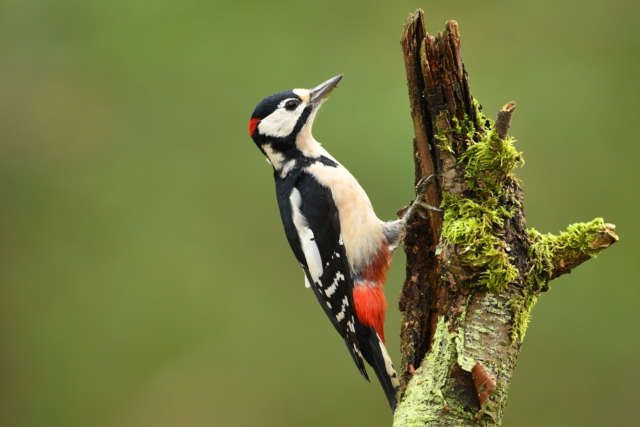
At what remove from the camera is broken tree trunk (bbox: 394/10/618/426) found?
2.02 m

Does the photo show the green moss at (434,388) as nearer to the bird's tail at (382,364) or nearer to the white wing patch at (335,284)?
the bird's tail at (382,364)

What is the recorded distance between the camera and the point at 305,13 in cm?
509

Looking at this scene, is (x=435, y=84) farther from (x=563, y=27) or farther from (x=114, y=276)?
(x=114, y=276)

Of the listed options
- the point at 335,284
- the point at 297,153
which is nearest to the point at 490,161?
the point at 335,284

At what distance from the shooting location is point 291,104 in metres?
2.95

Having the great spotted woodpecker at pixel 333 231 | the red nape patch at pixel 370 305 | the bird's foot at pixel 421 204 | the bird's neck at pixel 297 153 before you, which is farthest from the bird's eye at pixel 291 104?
the red nape patch at pixel 370 305

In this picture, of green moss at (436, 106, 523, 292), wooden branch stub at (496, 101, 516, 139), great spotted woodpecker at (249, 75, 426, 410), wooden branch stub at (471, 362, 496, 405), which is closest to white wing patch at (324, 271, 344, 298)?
great spotted woodpecker at (249, 75, 426, 410)

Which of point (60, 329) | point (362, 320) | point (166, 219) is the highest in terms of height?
point (166, 219)

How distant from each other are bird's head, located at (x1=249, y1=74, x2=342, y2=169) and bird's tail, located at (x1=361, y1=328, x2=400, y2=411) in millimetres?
892

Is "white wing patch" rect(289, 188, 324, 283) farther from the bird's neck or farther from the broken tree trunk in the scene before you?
the broken tree trunk

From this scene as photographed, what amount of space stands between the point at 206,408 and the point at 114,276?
3.92 ft

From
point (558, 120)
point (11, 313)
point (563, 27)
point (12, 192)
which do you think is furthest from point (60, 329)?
point (563, 27)

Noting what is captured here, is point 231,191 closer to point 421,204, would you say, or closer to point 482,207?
point 421,204

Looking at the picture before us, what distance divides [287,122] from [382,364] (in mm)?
1163
